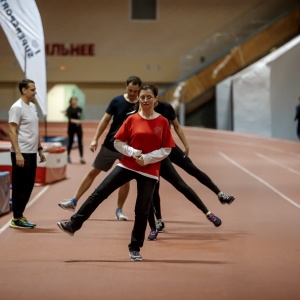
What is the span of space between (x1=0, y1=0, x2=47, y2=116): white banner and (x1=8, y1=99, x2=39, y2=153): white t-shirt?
3.17 meters

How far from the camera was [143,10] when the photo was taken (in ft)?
120

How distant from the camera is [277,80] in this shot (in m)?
28.8

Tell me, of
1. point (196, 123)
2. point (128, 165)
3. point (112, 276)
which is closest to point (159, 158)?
point (128, 165)

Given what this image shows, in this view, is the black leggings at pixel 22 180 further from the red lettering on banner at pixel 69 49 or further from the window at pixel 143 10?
the window at pixel 143 10

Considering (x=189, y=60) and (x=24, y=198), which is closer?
(x=24, y=198)

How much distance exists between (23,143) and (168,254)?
7.71 ft

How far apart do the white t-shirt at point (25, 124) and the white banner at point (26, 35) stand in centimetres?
317

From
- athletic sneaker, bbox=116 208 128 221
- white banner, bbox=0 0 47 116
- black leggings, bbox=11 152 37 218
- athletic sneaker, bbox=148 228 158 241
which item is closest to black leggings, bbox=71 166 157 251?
athletic sneaker, bbox=148 228 158 241

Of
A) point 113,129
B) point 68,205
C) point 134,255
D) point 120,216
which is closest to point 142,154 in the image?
point 134,255

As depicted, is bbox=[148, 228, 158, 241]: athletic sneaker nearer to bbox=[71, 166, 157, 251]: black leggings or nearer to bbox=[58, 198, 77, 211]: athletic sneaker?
bbox=[71, 166, 157, 251]: black leggings

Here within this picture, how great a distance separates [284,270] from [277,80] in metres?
22.3

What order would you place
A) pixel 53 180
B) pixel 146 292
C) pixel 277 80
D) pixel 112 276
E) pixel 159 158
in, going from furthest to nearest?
pixel 277 80
pixel 53 180
pixel 159 158
pixel 112 276
pixel 146 292

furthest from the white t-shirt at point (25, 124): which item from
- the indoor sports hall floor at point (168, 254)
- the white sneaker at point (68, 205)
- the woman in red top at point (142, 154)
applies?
the woman in red top at point (142, 154)

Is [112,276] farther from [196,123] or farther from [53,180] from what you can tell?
[196,123]
